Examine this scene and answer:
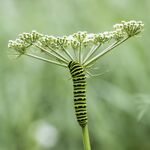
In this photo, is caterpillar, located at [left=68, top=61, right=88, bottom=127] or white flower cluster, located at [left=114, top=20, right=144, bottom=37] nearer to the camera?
caterpillar, located at [left=68, top=61, right=88, bottom=127]

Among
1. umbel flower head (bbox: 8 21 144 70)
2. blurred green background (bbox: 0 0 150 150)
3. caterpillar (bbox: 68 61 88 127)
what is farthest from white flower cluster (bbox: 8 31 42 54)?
blurred green background (bbox: 0 0 150 150)

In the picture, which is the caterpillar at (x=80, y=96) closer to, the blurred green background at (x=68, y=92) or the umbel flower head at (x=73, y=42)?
the umbel flower head at (x=73, y=42)

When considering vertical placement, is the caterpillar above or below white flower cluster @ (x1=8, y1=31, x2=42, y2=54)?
below

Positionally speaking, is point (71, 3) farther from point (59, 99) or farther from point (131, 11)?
point (59, 99)

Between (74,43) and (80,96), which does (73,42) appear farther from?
(80,96)

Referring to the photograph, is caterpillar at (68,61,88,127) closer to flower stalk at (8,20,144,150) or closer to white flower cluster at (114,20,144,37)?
flower stalk at (8,20,144,150)

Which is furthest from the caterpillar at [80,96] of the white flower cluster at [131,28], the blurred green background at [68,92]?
the blurred green background at [68,92]

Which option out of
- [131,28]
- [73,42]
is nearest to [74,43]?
[73,42]
